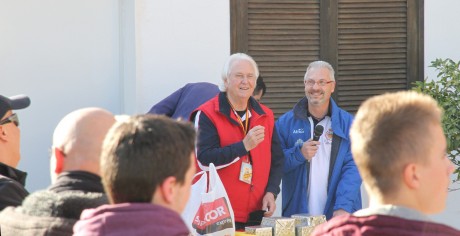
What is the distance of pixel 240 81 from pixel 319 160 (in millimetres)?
743

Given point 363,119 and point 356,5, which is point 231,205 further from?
point 363,119

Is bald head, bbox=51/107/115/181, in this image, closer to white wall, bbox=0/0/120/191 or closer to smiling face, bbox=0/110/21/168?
smiling face, bbox=0/110/21/168

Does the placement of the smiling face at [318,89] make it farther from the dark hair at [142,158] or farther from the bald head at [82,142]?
the dark hair at [142,158]

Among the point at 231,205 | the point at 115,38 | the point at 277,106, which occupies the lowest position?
the point at 231,205

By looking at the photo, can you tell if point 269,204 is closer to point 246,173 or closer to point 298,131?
point 246,173

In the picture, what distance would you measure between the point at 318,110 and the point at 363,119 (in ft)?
11.8

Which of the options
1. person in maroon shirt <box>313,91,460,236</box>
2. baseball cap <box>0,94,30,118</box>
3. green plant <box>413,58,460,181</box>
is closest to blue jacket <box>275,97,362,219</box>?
green plant <box>413,58,460,181</box>

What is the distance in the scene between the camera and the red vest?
5688 mm

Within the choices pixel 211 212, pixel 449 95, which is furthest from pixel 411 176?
pixel 449 95

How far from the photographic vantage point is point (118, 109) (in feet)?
23.2

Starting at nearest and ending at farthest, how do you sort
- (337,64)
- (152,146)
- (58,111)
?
(152,146) → (58,111) → (337,64)

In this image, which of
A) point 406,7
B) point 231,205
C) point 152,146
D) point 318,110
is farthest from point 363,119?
point 406,7

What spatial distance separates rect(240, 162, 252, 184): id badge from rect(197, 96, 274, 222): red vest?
0.8 inches

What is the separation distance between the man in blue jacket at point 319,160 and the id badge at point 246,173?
40 cm
